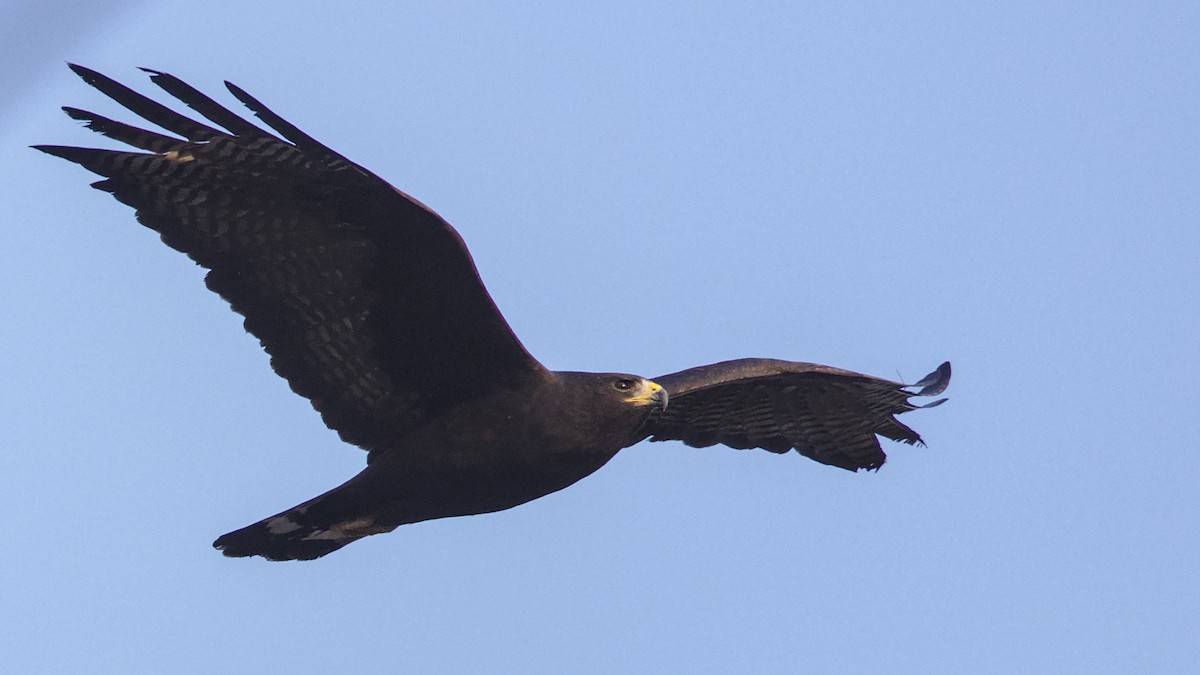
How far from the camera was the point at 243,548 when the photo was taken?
32.8 feet

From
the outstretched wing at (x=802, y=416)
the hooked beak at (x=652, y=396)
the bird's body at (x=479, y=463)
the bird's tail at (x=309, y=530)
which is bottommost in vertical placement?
the bird's tail at (x=309, y=530)

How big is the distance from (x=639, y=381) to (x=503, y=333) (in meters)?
0.81

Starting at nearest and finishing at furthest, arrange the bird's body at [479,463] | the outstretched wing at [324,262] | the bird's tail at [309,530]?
the outstretched wing at [324,262] → the bird's body at [479,463] → the bird's tail at [309,530]

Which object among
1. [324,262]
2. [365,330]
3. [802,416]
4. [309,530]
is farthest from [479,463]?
[802,416]

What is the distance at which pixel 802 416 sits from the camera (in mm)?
11586

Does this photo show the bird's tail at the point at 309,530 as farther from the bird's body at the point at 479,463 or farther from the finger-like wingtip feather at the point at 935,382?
the finger-like wingtip feather at the point at 935,382

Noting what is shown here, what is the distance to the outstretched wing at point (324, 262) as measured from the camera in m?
9.03

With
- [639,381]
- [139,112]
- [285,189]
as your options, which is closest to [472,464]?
[639,381]

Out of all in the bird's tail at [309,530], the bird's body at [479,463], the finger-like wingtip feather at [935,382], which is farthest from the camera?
the finger-like wingtip feather at [935,382]

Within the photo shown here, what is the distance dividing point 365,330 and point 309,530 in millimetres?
Answer: 1237

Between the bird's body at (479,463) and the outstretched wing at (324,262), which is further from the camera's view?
the bird's body at (479,463)

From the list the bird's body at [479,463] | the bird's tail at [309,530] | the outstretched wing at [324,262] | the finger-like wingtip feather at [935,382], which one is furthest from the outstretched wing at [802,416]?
the bird's tail at [309,530]

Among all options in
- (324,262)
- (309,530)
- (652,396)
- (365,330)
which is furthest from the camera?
(309,530)

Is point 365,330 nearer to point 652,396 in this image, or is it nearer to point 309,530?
point 309,530
